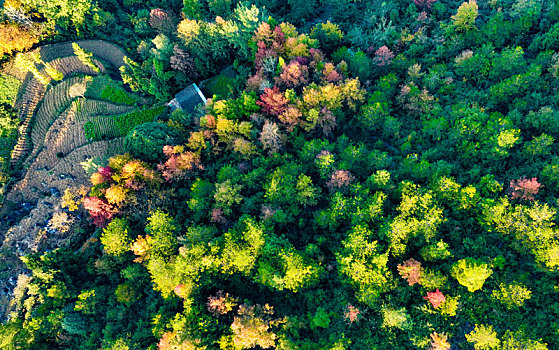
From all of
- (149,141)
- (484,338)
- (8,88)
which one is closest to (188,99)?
(149,141)

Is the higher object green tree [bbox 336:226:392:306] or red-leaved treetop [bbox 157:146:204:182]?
red-leaved treetop [bbox 157:146:204:182]

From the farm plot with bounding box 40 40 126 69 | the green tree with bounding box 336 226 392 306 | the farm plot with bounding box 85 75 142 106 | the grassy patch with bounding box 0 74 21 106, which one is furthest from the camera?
the farm plot with bounding box 40 40 126 69

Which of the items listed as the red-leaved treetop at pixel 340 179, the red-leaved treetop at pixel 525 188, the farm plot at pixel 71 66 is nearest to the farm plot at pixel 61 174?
the farm plot at pixel 71 66

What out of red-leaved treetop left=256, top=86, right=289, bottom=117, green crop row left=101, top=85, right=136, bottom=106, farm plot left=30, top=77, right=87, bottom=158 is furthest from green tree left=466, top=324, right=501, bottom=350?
farm plot left=30, top=77, right=87, bottom=158

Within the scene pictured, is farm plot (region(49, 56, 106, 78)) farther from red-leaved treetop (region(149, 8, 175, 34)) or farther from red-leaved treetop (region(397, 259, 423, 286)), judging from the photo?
Result: red-leaved treetop (region(397, 259, 423, 286))

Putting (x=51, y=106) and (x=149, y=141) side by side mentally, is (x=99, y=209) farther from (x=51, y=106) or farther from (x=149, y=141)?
(x=51, y=106)

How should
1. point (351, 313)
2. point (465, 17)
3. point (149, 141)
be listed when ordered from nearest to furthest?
point (351, 313)
point (149, 141)
point (465, 17)
